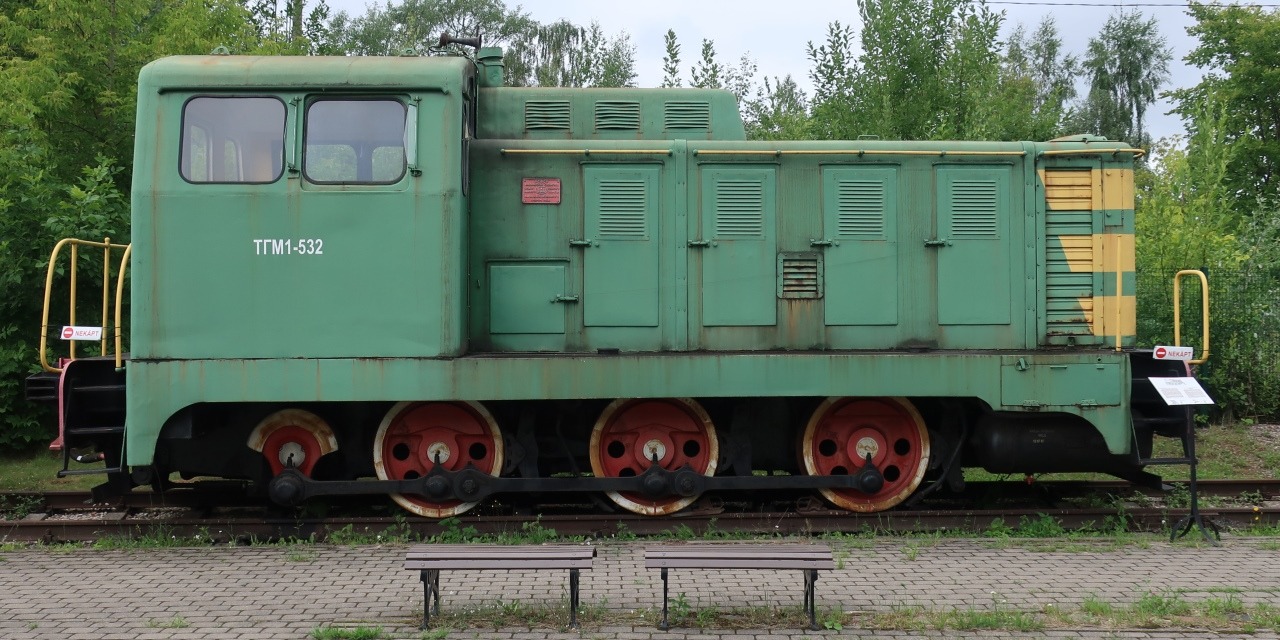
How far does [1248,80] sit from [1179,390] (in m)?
27.2

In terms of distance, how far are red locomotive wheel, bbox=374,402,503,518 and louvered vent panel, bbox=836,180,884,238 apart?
331 cm

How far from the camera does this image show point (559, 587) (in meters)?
5.83

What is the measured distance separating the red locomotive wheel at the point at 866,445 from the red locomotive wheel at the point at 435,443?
2.56 metres

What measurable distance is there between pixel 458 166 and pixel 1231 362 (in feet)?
36.0

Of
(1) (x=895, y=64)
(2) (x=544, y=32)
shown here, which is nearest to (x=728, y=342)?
(1) (x=895, y=64)

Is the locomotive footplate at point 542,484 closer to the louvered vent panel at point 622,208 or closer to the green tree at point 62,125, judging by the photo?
the louvered vent panel at point 622,208

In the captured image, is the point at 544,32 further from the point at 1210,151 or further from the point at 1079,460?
the point at 1079,460

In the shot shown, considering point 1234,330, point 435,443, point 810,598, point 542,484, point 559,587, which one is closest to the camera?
point 810,598

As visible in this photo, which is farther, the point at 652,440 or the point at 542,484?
the point at 652,440

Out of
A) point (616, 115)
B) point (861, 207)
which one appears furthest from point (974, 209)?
point (616, 115)

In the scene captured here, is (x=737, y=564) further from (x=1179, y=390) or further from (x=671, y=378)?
(x=1179, y=390)

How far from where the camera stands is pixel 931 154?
7648 mm

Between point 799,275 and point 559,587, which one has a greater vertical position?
point 799,275

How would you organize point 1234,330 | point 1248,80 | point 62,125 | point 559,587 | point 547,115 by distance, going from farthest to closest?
point 1248,80 < point 62,125 < point 1234,330 < point 547,115 < point 559,587
